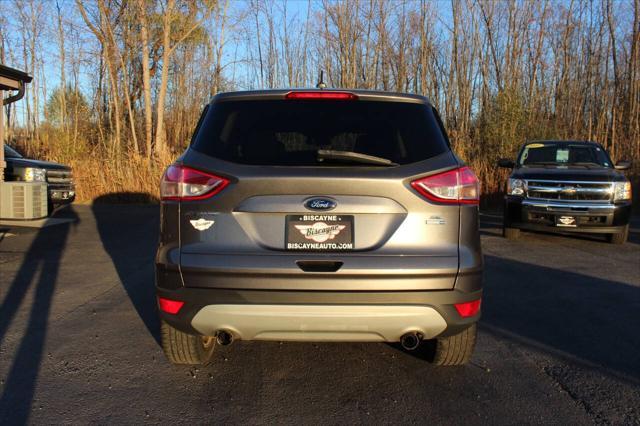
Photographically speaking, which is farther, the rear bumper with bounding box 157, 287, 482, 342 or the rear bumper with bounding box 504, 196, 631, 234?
the rear bumper with bounding box 504, 196, 631, 234

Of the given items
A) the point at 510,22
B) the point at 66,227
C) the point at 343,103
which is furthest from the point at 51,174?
the point at 510,22

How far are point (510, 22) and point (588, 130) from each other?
5.19 m

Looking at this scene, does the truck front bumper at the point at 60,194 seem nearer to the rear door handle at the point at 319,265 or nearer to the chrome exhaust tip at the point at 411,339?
the rear door handle at the point at 319,265

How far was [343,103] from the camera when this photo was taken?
310cm

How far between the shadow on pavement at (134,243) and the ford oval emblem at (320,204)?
2.01 metres

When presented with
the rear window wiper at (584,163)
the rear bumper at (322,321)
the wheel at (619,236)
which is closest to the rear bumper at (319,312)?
the rear bumper at (322,321)

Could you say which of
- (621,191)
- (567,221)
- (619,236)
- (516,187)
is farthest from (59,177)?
(619,236)

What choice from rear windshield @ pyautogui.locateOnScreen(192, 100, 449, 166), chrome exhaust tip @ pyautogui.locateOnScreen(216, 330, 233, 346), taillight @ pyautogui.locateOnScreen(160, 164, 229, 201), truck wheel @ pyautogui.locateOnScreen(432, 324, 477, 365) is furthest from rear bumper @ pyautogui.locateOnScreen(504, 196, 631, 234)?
taillight @ pyautogui.locateOnScreen(160, 164, 229, 201)

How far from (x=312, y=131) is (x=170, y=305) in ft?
4.33

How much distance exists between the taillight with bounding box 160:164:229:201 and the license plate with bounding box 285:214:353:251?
1.44ft

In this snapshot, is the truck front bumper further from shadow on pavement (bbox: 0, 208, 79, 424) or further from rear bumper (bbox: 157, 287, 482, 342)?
rear bumper (bbox: 157, 287, 482, 342)

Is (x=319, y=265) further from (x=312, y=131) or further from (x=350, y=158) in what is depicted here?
(x=312, y=131)

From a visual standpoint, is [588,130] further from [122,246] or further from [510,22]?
[122,246]

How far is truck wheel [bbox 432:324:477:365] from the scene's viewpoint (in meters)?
3.28
